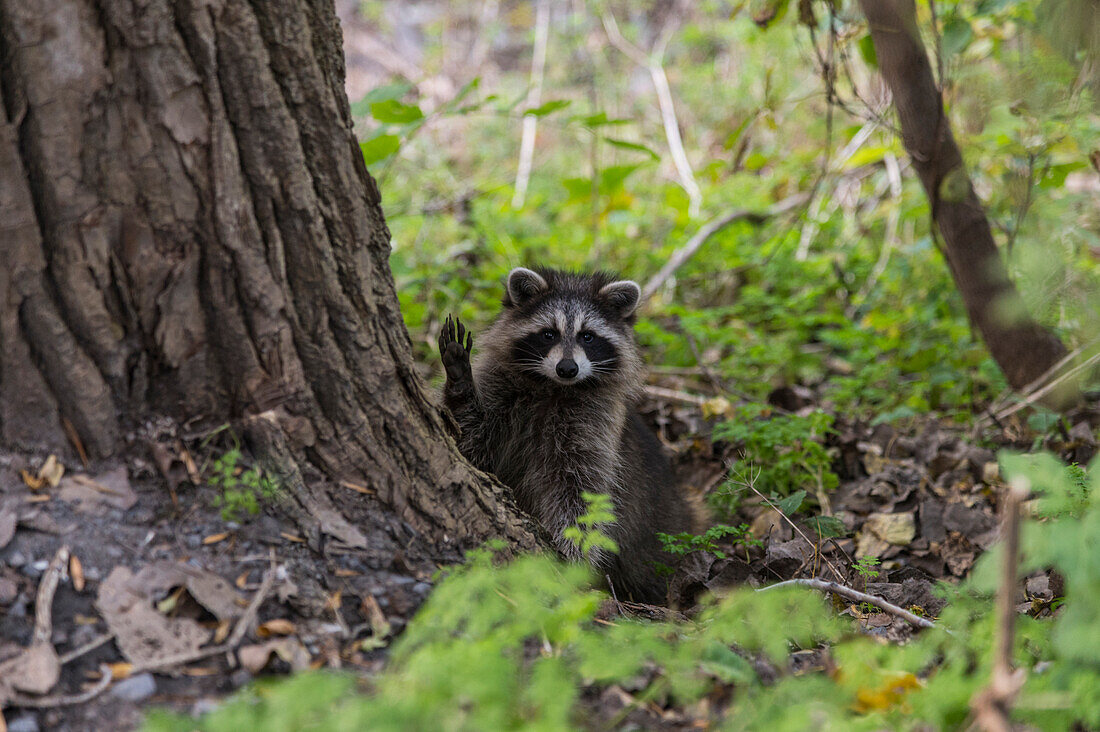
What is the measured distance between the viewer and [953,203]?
428 centimetres

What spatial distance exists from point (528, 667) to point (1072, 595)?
105 cm

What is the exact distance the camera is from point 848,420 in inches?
188

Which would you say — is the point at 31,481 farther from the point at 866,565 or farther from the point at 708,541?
the point at 866,565

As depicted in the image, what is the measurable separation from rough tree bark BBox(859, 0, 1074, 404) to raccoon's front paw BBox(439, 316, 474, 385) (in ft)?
7.58

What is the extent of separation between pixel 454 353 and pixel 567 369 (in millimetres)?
546

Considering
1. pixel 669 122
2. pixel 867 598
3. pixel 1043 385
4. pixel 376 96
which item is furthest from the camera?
pixel 669 122

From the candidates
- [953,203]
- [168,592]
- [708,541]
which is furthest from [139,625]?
[953,203]

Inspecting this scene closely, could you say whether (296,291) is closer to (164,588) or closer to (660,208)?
(164,588)

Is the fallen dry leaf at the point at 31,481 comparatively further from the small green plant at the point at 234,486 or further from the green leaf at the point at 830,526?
the green leaf at the point at 830,526

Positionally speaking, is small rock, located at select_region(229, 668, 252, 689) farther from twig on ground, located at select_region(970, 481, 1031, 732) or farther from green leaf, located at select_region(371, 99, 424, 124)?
green leaf, located at select_region(371, 99, 424, 124)

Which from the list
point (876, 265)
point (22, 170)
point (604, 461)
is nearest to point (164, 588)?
point (22, 170)

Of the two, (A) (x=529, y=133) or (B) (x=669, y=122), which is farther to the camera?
(A) (x=529, y=133)

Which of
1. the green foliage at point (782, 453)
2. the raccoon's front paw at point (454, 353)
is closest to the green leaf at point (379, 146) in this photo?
the raccoon's front paw at point (454, 353)

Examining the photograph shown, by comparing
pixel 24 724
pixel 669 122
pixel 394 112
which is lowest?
pixel 24 724
